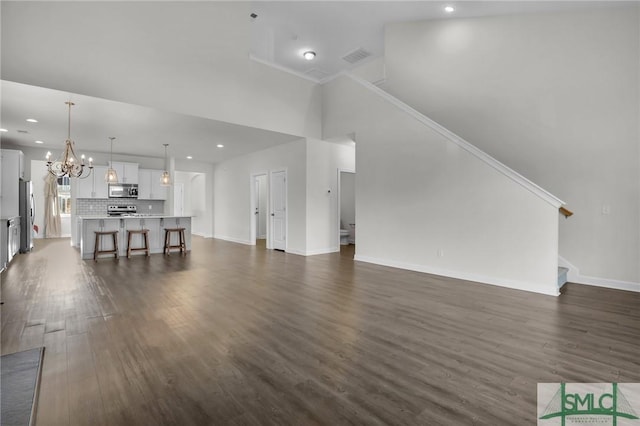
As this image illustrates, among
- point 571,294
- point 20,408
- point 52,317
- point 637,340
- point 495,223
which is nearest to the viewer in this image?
point 20,408

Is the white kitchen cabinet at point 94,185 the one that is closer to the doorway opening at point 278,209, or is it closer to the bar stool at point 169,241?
the bar stool at point 169,241

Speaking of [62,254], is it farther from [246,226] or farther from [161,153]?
[246,226]

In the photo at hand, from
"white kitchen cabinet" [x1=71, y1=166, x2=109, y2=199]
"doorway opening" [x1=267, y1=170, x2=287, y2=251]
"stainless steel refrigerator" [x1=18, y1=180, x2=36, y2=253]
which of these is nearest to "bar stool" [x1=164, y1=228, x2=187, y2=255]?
"doorway opening" [x1=267, y1=170, x2=287, y2=251]

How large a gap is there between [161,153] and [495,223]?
8926mm

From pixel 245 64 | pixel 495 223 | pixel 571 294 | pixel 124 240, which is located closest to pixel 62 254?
pixel 124 240

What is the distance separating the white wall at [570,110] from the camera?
4590 millimetres

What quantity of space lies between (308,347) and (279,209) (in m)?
6.04

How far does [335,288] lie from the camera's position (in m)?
4.46

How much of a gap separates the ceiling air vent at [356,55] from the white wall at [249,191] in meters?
3.09

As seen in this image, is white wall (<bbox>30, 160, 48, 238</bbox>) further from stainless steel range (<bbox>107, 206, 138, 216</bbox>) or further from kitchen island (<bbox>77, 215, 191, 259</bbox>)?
kitchen island (<bbox>77, 215, 191, 259</bbox>)

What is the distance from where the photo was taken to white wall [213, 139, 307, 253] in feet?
25.1

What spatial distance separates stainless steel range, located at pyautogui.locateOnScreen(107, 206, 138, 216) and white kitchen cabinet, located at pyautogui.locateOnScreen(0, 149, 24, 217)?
237 centimetres

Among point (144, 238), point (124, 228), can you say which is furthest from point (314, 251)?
point (124, 228)

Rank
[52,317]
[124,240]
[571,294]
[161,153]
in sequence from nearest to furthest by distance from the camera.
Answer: [52,317] → [571,294] → [124,240] → [161,153]
